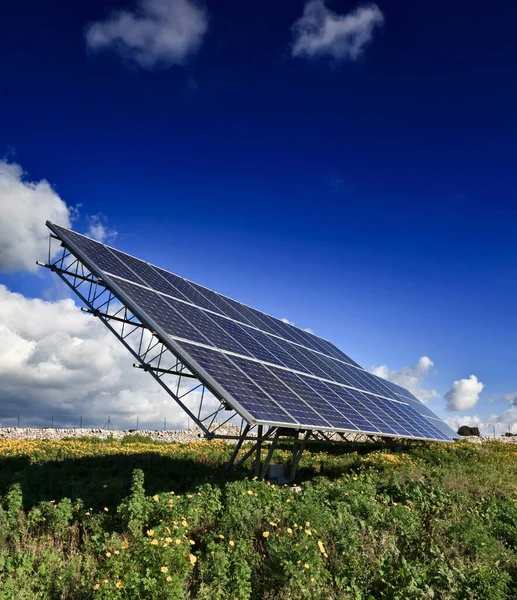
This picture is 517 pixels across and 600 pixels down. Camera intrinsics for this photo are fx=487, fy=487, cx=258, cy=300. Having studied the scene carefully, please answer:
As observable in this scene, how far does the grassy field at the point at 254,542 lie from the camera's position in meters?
7.33

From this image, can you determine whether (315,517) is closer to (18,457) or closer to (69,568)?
(69,568)

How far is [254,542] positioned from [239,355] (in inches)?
299

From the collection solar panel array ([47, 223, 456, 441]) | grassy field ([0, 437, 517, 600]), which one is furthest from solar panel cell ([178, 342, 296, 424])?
grassy field ([0, 437, 517, 600])

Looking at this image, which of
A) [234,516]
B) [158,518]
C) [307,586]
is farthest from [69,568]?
[307,586]

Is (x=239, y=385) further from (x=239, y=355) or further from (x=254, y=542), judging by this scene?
(x=254, y=542)

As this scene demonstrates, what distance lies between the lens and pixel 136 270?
19.4 metres

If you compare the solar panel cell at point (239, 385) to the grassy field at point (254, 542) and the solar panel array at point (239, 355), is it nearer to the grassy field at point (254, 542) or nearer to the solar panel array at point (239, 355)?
the solar panel array at point (239, 355)

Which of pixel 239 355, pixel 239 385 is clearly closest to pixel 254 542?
pixel 239 385

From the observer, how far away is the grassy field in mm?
7328

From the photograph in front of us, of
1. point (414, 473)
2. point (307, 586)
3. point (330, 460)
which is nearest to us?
point (307, 586)

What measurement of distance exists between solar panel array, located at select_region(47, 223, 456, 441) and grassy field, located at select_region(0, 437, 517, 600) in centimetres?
238

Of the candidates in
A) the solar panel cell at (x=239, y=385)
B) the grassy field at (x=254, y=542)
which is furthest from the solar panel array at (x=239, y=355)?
the grassy field at (x=254, y=542)

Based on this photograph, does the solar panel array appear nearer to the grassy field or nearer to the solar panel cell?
the solar panel cell

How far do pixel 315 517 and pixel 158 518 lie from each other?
Result: 3114mm
